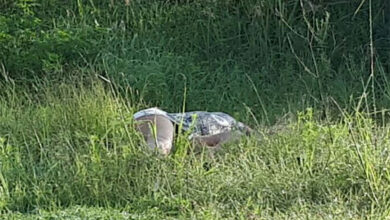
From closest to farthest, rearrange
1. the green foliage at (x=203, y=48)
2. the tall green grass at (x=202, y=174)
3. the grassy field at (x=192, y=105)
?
the tall green grass at (x=202, y=174) < the grassy field at (x=192, y=105) < the green foliage at (x=203, y=48)

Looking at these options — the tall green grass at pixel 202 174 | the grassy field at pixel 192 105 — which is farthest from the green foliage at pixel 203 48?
the tall green grass at pixel 202 174

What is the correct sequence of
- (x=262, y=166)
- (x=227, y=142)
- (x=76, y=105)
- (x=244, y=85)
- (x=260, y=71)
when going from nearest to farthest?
(x=262, y=166) < (x=227, y=142) < (x=76, y=105) < (x=244, y=85) < (x=260, y=71)

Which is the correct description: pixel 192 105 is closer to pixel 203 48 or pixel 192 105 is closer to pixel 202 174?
pixel 203 48

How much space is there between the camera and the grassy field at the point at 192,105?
3.57 m

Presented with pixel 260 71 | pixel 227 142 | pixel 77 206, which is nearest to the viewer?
pixel 77 206

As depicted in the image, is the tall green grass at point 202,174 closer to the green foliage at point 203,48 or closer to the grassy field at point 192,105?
the grassy field at point 192,105

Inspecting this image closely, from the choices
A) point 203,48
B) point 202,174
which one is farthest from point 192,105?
point 202,174

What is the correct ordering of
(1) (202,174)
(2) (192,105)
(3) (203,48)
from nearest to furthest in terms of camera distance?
1. (1) (202,174)
2. (2) (192,105)
3. (3) (203,48)

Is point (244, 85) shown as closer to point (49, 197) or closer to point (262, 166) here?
point (262, 166)

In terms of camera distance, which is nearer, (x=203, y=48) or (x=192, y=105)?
(x=192, y=105)

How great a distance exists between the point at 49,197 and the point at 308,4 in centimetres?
344

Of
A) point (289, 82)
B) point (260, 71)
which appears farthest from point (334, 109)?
point (260, 71)

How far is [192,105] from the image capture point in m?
5.44

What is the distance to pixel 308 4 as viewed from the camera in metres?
6.21
